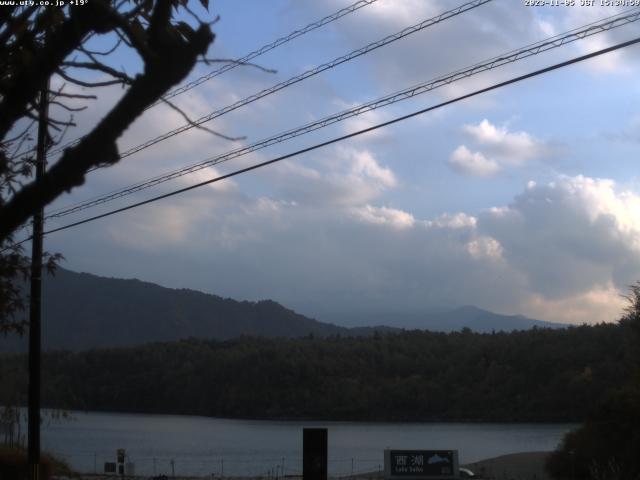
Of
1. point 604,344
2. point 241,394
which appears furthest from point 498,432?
point 241,394

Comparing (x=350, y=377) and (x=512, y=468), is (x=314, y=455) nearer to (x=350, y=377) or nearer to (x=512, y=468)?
(x=512, y=468)

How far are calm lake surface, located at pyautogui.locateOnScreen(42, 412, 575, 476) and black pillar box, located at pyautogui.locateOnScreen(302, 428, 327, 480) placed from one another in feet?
84.9

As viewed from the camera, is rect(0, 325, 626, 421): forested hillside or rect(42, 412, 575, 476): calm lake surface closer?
rect(42, 412, 575, 476): calm lake surface

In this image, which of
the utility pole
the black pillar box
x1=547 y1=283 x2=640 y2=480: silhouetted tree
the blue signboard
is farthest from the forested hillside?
the black pillar box

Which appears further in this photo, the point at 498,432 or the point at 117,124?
the point at 498,432

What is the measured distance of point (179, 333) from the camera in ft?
513

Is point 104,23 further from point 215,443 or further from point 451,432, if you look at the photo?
point 451,432

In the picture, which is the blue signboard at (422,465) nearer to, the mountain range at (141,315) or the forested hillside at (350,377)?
the forested hillside at (350,377)

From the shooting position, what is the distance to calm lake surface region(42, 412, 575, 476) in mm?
47438

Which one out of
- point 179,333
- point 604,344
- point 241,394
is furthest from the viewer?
point 179,333

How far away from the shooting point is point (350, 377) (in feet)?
300

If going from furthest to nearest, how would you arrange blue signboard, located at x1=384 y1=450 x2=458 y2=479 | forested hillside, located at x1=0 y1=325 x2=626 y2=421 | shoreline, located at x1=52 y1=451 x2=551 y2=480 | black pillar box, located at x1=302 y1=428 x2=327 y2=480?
forested hillside, located at x1=0 y1=325 x2=626 y2=421 < shoreline, located at x1=52 y1=451 x2=551 y2=480 < blue signboard, located at x1=384 y1=450 x2=458 y2=479 < black pillar box, located at x1=302 y1=428 x2=327 y2=480

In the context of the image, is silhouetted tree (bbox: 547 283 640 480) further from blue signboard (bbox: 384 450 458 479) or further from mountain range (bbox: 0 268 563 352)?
mountain range (bbox: 0 268 563 352)

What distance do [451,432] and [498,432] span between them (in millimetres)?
4684
